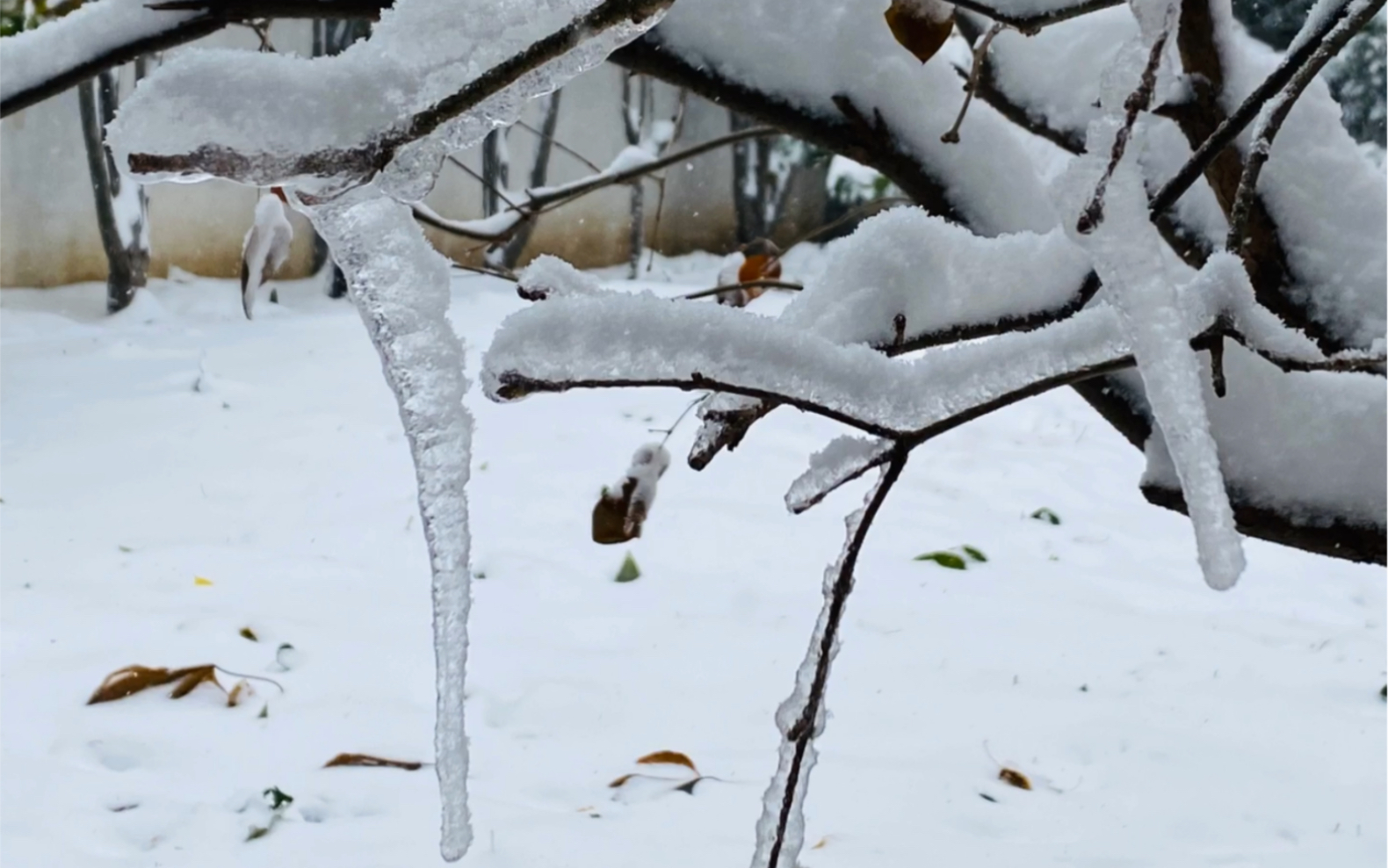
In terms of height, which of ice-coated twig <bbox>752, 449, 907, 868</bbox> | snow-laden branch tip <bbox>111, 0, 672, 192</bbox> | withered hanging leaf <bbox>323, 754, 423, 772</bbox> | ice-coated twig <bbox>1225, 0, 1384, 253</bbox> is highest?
ice-coated twig <bbox>1225, 0, 1384, 253</bbox>

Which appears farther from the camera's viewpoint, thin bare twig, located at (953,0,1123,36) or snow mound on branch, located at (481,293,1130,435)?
thin bare twig, located at (953,0,1123,36)

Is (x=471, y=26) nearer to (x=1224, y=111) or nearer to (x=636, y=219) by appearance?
(x=1224, y=111)

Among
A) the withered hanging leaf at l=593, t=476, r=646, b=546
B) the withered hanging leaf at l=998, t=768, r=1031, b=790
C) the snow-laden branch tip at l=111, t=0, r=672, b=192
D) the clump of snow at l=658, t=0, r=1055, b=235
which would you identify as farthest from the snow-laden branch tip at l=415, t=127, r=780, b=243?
the withered hanging leaf at l=998, t=768, r=1031, b=790

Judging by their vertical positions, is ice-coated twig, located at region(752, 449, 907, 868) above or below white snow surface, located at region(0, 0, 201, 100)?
below

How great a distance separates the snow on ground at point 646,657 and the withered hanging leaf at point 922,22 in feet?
3.21

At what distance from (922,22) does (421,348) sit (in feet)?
0.95

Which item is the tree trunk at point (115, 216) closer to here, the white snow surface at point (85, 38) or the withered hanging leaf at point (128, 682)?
the withered hanging leaf at point (128, 682)

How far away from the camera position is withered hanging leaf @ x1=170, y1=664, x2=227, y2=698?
163cm

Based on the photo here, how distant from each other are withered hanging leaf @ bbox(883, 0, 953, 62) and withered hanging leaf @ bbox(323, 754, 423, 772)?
1.19 m

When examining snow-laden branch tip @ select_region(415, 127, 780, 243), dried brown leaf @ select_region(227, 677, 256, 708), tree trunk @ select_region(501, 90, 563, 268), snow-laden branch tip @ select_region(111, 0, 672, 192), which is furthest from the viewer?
tree trunk @ select_region(501, 90, 563, 268)

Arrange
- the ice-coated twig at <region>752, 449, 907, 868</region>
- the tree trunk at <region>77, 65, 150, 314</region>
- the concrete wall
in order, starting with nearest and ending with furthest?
1. the ice-coated twig at <region>752, 449, 907, 868</region>
2. the tree trunk at <region>77, 65, 150, 314</region>
3. the concrete wall

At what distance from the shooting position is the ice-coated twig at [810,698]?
0.42 meters

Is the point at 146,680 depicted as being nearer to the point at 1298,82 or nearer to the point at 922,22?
the point at 922,22

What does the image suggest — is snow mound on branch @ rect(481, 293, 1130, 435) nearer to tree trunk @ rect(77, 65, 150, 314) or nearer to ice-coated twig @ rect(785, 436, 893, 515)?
ice-coated twig @ rect(785, 436, 893, 515)
